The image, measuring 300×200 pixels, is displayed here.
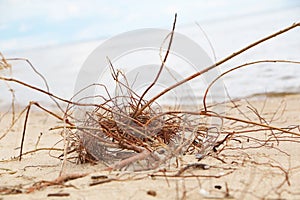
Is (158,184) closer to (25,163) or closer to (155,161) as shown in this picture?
(155,161)

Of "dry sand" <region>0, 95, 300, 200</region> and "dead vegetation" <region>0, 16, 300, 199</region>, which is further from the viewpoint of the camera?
"dead vegetation" <region>0, 16, 300, 199</region>

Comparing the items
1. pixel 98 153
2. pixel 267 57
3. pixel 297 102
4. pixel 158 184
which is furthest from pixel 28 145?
pixel 267 57

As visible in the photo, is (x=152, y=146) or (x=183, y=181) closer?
(x=183, y=181)

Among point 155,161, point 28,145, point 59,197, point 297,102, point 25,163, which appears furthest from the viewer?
point 297,102

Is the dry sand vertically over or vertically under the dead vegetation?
under

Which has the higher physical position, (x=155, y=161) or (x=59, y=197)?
(x=155, y=161)

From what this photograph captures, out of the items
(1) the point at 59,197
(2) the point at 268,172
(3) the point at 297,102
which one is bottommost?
(1) the point at 59,197

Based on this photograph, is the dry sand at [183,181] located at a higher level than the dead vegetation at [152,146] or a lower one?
lower

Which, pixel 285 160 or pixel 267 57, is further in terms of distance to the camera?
pixel 267 57

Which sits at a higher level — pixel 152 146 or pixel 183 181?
pixel 152 146

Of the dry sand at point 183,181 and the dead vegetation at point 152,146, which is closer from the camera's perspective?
the dry sand at point 183,181

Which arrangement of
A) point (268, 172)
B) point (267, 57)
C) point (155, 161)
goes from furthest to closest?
point (267, 57)
point (155, 161)
point (268, 172)
